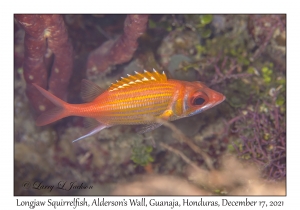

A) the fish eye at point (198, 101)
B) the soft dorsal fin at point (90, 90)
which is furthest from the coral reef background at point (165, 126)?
the soft dorsal fin at point (90, 90)

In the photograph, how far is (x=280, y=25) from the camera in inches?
219

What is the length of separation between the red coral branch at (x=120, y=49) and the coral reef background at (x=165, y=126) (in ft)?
0.07

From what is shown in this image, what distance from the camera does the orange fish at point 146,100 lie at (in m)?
3.14

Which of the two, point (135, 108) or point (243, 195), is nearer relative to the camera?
point (135, 108)

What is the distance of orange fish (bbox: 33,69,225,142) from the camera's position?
314 cm

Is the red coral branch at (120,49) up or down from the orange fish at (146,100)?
up

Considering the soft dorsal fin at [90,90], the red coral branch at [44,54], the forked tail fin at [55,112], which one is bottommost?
the forked tail fin at [55,112]

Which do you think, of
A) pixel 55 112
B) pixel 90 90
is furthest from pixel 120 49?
pixel 55 112

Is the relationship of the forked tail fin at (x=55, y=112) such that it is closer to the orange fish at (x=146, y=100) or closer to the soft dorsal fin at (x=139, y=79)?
the orange fish at (x=146, y=100)

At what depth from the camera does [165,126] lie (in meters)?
4.77

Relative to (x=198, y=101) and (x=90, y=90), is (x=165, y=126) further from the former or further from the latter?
(x=90, y=90)

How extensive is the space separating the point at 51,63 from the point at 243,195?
4.18 metres
